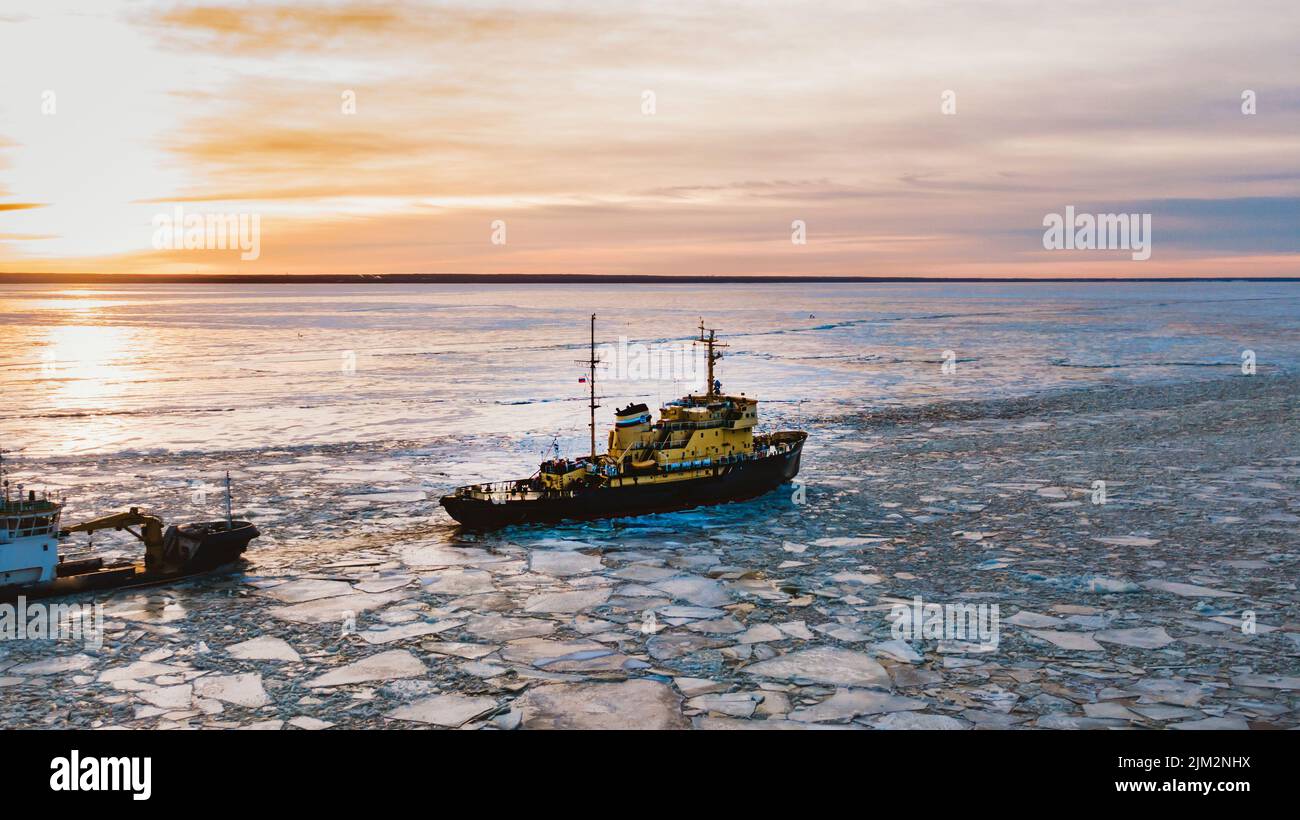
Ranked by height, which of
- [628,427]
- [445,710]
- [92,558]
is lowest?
[445,710]

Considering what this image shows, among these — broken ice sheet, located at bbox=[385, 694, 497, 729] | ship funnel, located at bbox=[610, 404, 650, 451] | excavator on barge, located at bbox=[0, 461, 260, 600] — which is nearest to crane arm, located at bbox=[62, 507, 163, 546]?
excavator on barge, located at bbox=[0, 461, 260, 600]

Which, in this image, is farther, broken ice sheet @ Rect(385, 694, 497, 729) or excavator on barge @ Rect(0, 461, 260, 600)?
excavator on barge @ Rect(0, 461, 260, 600)

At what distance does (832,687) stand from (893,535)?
897 cm

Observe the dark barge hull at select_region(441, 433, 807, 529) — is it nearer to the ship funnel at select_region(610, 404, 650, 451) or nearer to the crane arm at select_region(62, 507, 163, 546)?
the ship funnel at select_region(610, 404, 650, 451)

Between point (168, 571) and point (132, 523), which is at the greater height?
point (132, 523)

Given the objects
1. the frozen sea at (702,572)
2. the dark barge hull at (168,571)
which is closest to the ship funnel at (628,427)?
the frozen sea at (702,572)

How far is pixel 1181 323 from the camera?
10656cm

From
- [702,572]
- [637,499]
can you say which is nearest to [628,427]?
[637,499]

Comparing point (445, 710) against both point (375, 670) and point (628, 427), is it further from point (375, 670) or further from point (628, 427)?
point (628, 427)

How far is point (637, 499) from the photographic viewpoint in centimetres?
2477

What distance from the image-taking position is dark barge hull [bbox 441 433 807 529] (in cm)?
2289

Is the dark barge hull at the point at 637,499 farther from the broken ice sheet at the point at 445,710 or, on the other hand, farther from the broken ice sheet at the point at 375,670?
the broken ice sheet at the point at 445,710

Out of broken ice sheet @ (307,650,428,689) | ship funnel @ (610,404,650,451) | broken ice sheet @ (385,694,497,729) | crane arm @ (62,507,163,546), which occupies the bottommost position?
broken ice sheet @ (385,694,497,729)

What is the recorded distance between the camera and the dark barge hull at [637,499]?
Answer: 22891 millimetres
